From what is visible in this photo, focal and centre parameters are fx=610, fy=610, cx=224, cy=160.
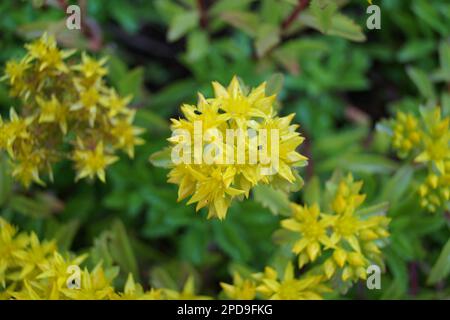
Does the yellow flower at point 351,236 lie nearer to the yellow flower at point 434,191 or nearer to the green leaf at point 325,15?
the yellow flower at point 434,191

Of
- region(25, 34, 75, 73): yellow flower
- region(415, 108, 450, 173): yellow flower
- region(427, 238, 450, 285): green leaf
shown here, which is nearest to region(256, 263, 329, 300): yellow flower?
region(427, 238, 450, 285): green leaf

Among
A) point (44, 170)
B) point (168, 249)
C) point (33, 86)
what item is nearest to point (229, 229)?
point (168, 249)

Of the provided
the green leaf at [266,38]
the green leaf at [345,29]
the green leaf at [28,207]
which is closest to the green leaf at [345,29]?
the green leaf at [345,29]

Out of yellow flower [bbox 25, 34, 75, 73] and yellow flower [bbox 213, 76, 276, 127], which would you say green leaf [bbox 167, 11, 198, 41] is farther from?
yellow flower [bbox 213, 76, 276, 127]

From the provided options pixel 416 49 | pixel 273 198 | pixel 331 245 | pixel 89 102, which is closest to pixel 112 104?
→ pixel 89 102
